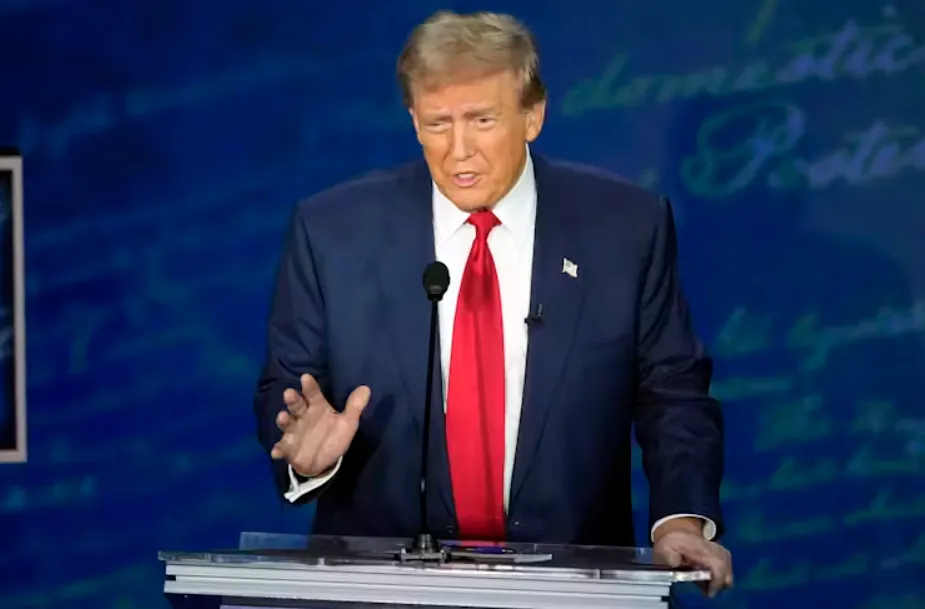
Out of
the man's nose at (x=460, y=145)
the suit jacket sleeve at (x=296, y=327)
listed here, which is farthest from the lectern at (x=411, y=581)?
the man's nose at (x=460, y=145)

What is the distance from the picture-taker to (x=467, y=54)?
2.92 metres

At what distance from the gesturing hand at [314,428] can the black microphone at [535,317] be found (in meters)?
0.56

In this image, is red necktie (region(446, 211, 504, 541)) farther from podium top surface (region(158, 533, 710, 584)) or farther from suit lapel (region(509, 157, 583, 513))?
podium top surface (region(158, 533, 710, 584))

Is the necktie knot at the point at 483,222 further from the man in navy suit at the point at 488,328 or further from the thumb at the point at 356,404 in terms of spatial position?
the thumb at the point at 356,404

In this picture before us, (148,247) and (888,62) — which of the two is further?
(148,247)

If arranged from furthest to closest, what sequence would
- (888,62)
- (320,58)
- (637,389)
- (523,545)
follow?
(320,58) → (888,62) → (637,389) → (523,545)

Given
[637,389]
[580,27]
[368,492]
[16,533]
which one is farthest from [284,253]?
[16,533]

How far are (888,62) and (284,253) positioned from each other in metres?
1.58

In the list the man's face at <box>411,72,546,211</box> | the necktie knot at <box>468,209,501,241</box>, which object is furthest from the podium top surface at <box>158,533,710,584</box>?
the man's face at <box>411,72,546,211</box>

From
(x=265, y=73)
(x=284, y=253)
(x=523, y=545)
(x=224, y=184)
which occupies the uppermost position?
(x=265, y=73)

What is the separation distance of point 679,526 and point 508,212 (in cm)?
79

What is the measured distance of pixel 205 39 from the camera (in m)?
3.79

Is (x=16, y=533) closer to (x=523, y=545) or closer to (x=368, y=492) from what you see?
(x=368, y=492)

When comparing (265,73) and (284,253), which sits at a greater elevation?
(265,73)
